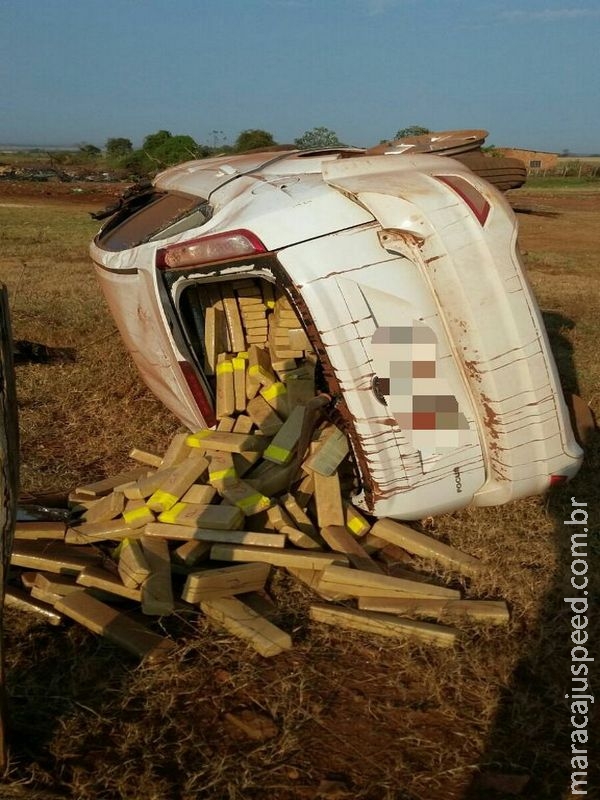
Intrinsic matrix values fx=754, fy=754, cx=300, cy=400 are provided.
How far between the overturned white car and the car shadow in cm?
66

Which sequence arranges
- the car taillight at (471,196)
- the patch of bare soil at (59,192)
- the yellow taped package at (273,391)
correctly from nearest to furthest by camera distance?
1. the car taillight at (471,196)
2. the yellow taped package at (273,391)
3. the patch of bare soil at (59,192)

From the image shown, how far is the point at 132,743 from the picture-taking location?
2.52 metres

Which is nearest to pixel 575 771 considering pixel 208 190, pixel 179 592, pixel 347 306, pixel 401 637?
pixel 401 637

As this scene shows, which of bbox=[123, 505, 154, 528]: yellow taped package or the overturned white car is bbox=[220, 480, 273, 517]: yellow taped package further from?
the overturned white car

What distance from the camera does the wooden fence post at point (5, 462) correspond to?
2.28 metres

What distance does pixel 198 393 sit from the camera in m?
4.53

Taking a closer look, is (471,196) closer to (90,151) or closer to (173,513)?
(173,513)

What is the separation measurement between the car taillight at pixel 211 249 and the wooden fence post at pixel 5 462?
165cm

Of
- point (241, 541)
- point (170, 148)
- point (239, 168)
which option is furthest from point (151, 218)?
point (170, 148)

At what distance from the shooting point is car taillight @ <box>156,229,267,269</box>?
3797 mm

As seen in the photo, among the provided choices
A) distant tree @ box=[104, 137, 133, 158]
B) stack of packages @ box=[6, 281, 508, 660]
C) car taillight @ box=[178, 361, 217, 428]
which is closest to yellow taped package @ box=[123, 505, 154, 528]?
stack of packages @ box=[6, 281, 508, 660]

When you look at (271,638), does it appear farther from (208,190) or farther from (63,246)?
(63,246)

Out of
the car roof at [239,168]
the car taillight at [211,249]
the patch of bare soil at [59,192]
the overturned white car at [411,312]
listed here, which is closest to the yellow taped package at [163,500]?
the overturned white car at [411,312]

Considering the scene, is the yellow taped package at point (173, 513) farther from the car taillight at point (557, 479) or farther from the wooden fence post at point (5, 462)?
the car taillight at point (557, 479)
